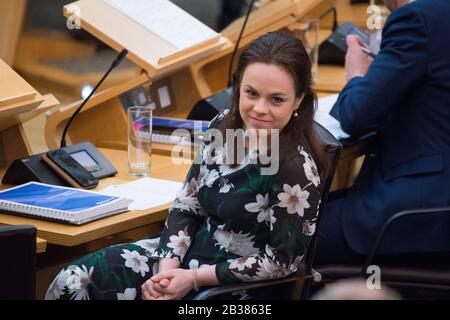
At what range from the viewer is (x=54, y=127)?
3406 mm

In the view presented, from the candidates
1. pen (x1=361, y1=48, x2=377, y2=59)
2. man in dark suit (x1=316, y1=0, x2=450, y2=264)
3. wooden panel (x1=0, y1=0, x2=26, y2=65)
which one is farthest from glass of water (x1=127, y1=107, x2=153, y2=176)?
wooden panel (x1=0, y1=0, x2=26, y2=65)

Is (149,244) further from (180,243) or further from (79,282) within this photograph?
(79,282)

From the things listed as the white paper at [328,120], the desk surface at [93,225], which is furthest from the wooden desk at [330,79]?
the desk surface at [93,225]

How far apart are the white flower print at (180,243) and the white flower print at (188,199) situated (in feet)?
0.24

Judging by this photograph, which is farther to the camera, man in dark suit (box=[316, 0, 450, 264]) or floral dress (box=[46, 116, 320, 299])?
man in dark suit (box=[316, 0, 450, 264])

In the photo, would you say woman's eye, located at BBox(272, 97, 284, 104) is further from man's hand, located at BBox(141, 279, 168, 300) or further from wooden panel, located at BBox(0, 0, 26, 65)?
wooden panel, located at BBox(0, 0, 26, 65)

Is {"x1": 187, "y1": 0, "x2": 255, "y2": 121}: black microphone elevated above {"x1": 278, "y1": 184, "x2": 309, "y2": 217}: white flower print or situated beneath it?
elevated above

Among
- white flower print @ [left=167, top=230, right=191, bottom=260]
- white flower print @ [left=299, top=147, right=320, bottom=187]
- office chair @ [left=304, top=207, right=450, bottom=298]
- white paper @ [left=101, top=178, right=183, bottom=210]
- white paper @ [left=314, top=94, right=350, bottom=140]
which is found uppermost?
white paper @ [left=314, top=94, right=350, bottom=140]

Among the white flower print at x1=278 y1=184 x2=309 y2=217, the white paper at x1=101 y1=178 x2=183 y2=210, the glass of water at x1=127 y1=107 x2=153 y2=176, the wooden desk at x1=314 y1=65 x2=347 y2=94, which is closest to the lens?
the white flower print at x1=278 y1=184 x2=309 y2=217

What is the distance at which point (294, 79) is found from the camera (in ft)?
8.42

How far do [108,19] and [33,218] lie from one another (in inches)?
42.6

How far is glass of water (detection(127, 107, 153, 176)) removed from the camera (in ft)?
10.4

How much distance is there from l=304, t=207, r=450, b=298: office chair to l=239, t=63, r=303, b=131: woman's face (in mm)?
533

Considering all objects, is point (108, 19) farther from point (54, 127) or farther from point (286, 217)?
point (286, 217)
